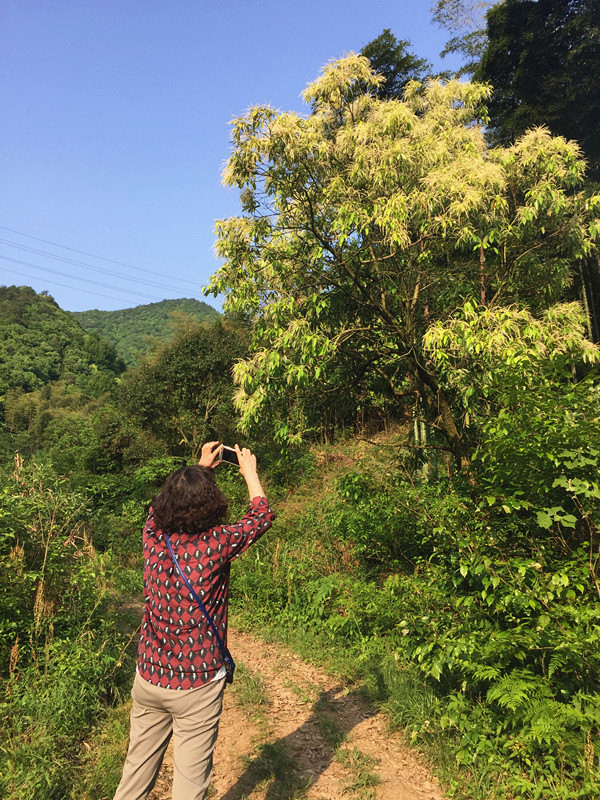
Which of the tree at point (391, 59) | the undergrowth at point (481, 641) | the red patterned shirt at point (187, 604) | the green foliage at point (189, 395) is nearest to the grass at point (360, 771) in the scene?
the undergrowth at point (481, 641)

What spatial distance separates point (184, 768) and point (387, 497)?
12.2 ft

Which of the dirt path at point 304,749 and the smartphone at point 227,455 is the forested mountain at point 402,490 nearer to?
the dirt path at point 304,749

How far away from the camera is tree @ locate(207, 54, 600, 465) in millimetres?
5141

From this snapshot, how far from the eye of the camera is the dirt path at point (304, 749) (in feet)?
10.3

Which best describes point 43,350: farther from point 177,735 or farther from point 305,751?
point 177,735

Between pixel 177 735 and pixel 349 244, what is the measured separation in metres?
4.51

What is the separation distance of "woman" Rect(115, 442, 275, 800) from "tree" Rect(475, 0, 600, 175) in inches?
616

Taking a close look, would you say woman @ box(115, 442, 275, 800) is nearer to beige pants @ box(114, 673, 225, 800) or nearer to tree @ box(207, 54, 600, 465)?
beige pants @ box(114, 673, 225, 800)

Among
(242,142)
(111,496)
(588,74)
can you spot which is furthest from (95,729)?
(588,74)

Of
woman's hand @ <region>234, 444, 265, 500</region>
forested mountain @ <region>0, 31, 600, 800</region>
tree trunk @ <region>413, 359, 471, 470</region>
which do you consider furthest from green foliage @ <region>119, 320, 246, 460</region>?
woman's hand @ <region>234, 444, 265, 500</region>

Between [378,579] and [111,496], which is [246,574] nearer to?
[378,579]

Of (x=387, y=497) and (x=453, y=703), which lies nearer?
(x=453, y=703)

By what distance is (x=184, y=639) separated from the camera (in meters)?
2.01

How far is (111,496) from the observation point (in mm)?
12633
